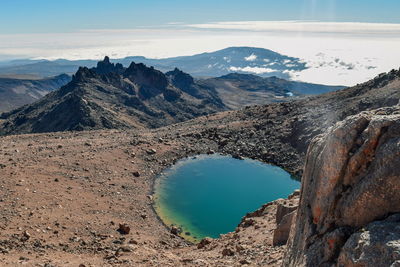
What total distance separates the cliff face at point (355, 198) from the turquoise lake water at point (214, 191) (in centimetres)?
2397

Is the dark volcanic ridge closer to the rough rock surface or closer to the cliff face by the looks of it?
the cliff face

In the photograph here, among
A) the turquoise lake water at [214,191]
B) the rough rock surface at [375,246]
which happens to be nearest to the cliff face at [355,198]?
the rough rock surface at [375,246]

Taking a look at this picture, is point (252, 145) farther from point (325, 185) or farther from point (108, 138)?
point (325, 185)

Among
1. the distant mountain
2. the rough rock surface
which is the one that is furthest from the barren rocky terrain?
the distant mountain

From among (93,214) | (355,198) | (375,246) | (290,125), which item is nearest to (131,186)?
(93,214)

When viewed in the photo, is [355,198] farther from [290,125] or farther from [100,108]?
[100,108]

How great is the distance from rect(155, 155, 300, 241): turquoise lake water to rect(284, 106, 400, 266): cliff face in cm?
2397

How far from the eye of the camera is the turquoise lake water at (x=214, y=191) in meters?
40.2

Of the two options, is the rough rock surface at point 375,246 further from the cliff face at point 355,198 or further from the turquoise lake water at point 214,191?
the turquoise lake water at point 214,191

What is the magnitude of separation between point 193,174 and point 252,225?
2445cm

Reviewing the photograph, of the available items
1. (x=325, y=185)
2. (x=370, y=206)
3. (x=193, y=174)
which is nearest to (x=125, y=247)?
(x=325, y=185)

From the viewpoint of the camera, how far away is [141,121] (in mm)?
142500

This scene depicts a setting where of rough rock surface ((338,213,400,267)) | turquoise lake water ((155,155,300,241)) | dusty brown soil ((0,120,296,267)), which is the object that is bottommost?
turquoise lake water ((155,155,300,241))

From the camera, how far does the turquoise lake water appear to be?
132 feet
